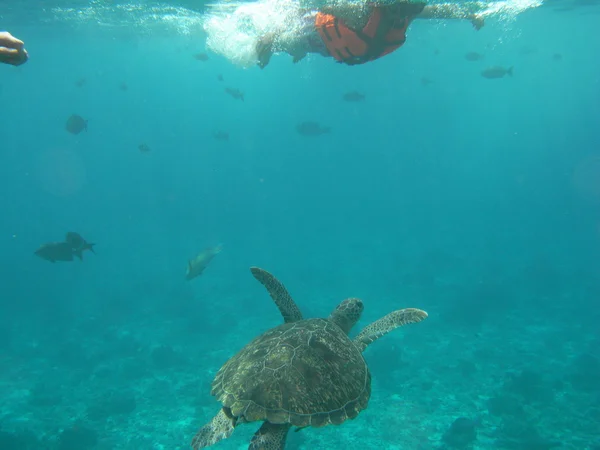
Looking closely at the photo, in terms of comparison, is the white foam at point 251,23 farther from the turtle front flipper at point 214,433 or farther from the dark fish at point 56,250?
the turtle front flipper at point 214,433

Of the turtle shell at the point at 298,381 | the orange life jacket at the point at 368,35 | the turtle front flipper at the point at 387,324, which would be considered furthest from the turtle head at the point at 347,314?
the orange life jacket at the point at 368,35

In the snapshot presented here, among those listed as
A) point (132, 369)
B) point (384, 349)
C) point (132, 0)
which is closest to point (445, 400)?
point (384, 349)

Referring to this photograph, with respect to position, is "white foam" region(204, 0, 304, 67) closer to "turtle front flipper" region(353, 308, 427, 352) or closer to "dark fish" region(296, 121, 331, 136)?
"dark fish" region(296, 121, 331, 136)

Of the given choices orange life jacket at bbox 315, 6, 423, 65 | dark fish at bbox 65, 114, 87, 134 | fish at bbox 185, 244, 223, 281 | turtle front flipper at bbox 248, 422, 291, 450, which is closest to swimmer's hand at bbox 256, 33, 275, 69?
orange life jacket at bbox 315, 6, 423, 65

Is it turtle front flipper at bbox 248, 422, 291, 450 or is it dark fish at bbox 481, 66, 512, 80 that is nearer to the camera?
turtle front flipper at bbox 248, 422, 291, 450

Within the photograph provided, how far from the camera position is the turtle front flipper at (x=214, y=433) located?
3.71 m

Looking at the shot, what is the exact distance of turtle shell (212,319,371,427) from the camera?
3643mm

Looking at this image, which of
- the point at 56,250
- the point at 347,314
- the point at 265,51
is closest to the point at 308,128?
the point at 265,51

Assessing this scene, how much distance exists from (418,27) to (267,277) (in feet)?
97.2

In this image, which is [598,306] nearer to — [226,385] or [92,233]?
[226,385]

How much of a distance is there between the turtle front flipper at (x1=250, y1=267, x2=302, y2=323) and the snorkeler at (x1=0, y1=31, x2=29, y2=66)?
11.3 feet

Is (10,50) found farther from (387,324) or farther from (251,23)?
(251,23)

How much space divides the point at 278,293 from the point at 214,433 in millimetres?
Result: 2074

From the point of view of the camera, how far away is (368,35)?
221 inches
